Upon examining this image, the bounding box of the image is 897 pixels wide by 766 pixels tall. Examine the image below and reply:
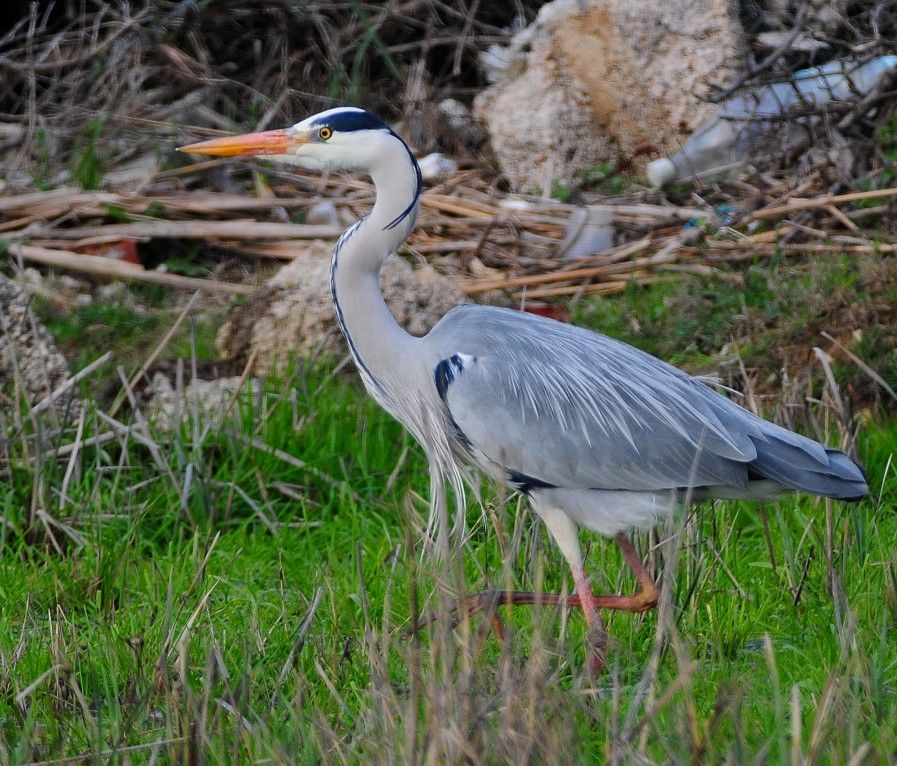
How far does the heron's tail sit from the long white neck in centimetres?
102

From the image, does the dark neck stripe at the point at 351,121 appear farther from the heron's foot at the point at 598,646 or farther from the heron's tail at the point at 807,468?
the heron's foot at the point at 598,646

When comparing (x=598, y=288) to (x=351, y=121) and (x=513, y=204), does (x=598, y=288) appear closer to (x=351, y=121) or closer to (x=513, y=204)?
(x=513, y=204)

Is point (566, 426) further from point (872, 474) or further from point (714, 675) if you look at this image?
point (872, 474)

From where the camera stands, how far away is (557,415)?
4047 millimetres

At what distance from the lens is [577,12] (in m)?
8.67

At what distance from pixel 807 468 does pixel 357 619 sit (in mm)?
1253

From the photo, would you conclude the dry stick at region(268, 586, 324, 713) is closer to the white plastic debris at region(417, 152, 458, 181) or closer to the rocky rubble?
the rocky rubble

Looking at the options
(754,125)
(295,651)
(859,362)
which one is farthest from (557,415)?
(754,125)

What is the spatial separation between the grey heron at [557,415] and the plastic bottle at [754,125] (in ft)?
12.9

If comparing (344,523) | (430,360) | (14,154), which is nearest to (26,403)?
(344,523)

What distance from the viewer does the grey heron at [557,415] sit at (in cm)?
390

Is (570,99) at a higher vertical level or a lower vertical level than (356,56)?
lower

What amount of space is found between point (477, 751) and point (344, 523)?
2515mm

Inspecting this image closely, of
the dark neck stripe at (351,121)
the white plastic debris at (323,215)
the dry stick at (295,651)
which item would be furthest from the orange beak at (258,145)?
the white plastic debris at (323,215)
